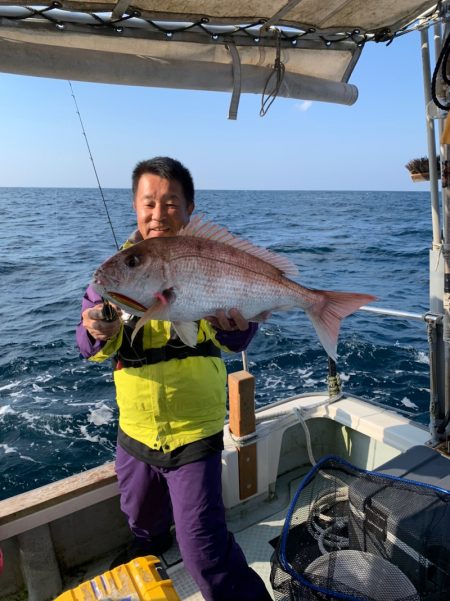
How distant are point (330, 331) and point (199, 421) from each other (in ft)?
3.29

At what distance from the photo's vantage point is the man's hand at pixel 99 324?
2121mm

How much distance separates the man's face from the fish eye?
532mm

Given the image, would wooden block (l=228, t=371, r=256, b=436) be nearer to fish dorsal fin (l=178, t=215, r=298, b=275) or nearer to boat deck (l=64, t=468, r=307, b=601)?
boat deck (l=64, t=468, r=307, b=601)

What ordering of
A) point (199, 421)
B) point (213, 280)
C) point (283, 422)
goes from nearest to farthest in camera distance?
point (213, 280), point (199, 421), point (283, 422)

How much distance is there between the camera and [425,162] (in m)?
3.68

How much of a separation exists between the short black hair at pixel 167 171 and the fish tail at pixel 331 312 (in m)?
1.06

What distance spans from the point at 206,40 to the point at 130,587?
3.32 metres

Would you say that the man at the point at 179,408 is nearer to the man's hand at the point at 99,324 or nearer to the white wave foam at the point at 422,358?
the man's hand at the point at 99,324

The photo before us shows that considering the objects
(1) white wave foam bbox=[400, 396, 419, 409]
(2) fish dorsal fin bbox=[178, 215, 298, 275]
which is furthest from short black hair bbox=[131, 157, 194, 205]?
(1) white wave foam bbox=[400, 396, 419, 409]

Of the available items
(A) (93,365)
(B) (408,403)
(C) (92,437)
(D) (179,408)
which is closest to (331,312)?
(D) (179,408)

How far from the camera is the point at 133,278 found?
1948 mm

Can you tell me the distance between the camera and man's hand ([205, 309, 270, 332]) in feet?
7.06

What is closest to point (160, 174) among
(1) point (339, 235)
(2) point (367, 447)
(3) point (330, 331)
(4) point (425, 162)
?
(3) point (330, 331)

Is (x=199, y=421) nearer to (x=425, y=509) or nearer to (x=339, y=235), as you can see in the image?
(x=425, y=509)
